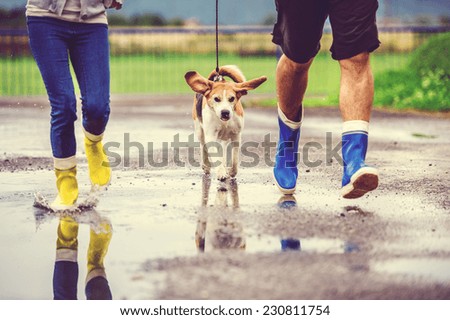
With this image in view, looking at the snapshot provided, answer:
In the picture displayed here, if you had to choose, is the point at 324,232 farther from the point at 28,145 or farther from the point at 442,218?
the point at 28,145

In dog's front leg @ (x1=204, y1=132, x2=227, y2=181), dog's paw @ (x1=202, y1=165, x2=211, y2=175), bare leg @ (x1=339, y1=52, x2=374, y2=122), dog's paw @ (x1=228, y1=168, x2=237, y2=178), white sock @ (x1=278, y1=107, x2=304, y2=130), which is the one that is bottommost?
dog's paw @ (x1=202, y1=165, x2=211, y2=175)

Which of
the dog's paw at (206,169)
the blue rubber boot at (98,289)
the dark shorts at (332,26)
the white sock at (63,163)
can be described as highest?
the dark shorts at (332,26)

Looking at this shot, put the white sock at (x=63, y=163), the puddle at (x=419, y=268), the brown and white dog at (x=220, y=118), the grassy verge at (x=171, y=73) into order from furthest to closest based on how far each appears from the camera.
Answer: the grassy verge at (x=171, y=73), the brown and white dog at (x=220, y=118), the white sock at (x=63, y=163), the puddle at (x=419, y=268)

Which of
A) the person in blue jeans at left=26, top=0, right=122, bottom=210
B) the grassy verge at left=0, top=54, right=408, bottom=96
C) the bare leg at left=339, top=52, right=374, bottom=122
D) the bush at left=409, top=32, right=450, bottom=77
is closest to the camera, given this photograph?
the bare leg at left=339, top=52, right=374, bottom=122

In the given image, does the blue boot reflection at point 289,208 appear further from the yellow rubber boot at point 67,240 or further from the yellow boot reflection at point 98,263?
the yellow rubber boot at point 67,240

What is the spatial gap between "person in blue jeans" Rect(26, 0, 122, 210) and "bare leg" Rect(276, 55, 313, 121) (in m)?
1.09

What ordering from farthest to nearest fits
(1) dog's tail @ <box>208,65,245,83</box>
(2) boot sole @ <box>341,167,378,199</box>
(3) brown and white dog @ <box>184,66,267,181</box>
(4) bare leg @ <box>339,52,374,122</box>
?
(1) dog's tail @ <box>208,65,245,83</box>, (3) brown and white dog @ <box>184,66,267,181</box>, (4) bare leg @ <box>339,52,374,122</box>, (2) boot sole @ <box>341,167,378,199</box>

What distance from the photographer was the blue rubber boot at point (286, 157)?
6188mm

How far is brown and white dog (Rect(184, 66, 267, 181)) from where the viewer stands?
275 inches

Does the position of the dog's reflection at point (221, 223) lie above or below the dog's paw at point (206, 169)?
above

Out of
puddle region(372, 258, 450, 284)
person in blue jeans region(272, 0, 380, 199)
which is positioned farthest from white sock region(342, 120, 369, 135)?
puddle region(372, 258, 450, 284)

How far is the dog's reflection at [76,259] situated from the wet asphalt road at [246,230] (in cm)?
4

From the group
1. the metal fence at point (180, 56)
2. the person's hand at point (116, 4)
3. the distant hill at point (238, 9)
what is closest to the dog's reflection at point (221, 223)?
the person's hand at point (116, 4)

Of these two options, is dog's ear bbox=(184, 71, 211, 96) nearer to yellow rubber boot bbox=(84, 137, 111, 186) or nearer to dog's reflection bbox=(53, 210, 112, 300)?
yellow rubber boot bbox=(84, 137, 111, 186)
